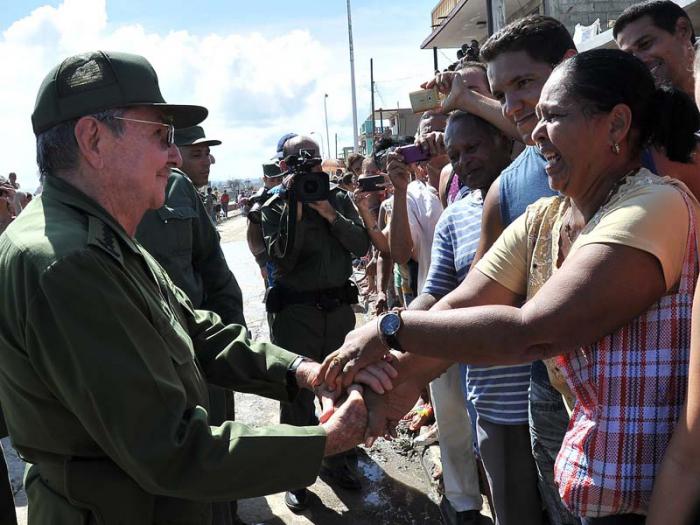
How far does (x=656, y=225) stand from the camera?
1444mm

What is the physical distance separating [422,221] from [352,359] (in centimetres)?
184

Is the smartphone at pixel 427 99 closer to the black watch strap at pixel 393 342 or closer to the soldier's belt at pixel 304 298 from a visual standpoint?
the soldier's belt at pixel 304 298

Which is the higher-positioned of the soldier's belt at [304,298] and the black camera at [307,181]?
the black camera at [307,181]

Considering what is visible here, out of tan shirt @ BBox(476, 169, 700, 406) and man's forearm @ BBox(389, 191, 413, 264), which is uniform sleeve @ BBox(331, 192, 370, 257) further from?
tan shirt @ BBox(476, 169, 700, 406)

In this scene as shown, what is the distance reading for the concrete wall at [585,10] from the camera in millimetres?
13500

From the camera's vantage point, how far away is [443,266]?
279 cm

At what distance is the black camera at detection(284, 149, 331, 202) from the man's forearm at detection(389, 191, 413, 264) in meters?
0.51

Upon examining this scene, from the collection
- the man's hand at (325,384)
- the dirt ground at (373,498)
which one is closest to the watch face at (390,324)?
the man's hand at (325,384)

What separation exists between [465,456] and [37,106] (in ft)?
9.15

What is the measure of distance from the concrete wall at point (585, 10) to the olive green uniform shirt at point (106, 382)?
13952mm

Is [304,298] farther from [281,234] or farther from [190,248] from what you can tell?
[190,248]

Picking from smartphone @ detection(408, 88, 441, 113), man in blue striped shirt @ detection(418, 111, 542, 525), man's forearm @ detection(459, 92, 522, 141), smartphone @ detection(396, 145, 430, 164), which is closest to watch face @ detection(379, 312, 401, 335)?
man in blue striped shirt @ detection(418, 111, 542, 525)

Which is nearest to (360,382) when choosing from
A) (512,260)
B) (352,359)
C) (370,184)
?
(352,359)

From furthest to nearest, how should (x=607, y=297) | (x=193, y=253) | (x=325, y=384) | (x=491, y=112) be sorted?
(x=193, y=253) < (x=491, y=112) < (x=325, y=384) < (x=607, y=297)
